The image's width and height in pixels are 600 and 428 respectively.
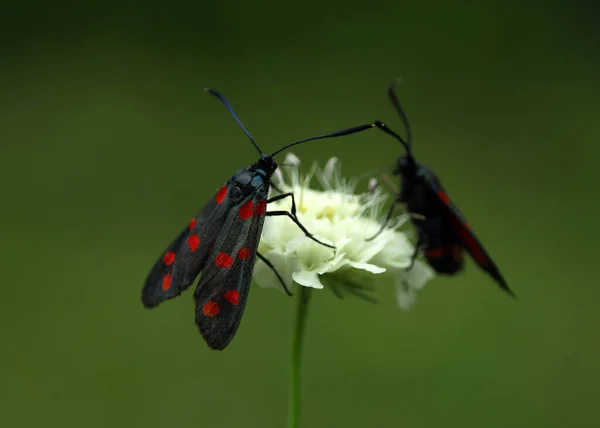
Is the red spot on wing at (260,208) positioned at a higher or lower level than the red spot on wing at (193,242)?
higher

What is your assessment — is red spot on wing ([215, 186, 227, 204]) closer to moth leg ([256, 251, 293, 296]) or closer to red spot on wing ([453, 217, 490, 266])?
moth leg ([256, 251, 293, 296])

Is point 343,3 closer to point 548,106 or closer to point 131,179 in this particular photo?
point 548,106

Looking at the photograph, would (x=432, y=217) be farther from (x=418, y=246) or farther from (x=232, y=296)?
(x=232, y=296)

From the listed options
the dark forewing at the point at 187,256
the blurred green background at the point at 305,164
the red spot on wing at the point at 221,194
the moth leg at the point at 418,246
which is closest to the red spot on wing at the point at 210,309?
the dark forewing at the point at 187,256

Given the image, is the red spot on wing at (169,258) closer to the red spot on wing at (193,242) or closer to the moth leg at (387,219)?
the red spot on wing at (193,242)

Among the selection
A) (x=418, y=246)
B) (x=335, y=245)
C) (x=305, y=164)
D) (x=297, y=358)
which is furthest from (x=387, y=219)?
(x=305, y=164)

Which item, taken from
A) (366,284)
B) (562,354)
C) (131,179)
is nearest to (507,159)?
(562,354)

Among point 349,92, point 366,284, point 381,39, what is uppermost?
point 381,39

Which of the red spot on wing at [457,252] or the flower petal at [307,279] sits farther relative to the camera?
the red spot on wing at [457,252]
